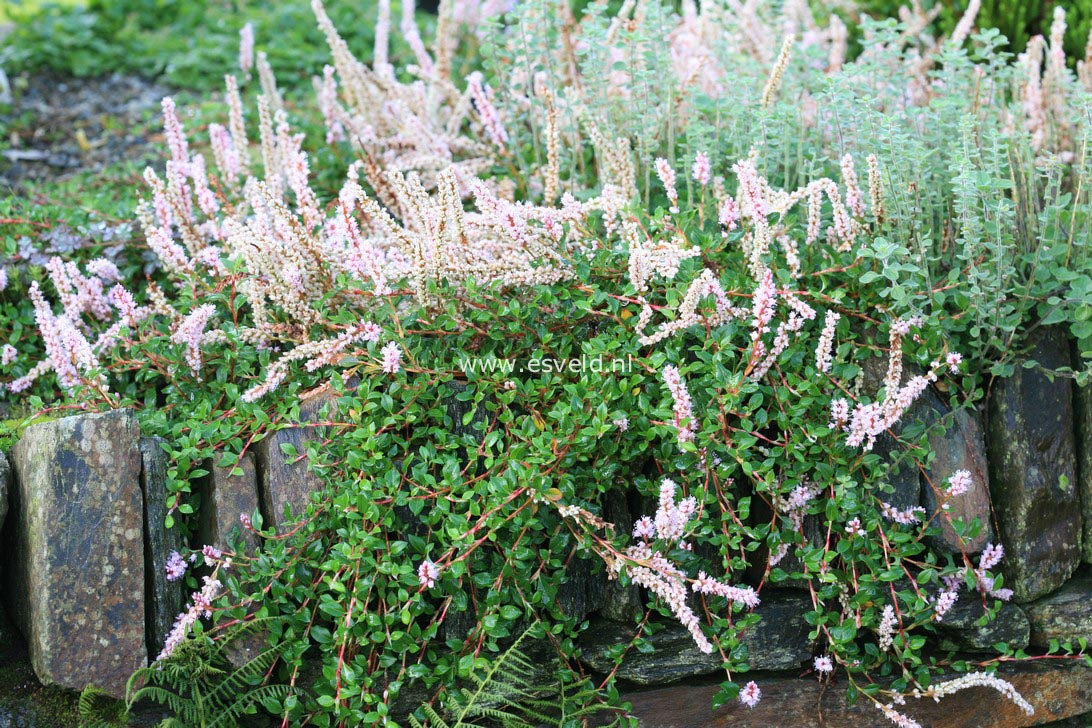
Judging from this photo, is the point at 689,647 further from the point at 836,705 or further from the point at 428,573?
the point at 428,573

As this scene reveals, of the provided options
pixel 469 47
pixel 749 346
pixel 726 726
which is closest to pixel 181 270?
pixel 749 346

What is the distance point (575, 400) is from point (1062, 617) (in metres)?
1.54

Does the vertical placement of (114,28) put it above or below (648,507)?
above

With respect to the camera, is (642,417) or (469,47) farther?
(469,47)

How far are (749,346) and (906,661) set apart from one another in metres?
0.97

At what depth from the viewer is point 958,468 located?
2.77 metres

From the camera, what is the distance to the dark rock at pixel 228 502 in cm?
259

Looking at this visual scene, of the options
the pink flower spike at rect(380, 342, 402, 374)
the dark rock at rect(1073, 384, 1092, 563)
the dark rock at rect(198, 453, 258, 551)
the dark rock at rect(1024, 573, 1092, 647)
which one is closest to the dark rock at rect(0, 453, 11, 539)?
the dark rock at rect(198, 453, 258, 551)

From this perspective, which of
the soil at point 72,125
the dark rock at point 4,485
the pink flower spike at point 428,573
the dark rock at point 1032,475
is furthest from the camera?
the soil at point 72,125

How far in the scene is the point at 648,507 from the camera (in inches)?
106

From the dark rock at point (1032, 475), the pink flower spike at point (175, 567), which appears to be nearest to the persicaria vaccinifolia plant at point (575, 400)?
the pink flower spike at point (175, 567)

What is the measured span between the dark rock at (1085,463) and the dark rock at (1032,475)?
64mm

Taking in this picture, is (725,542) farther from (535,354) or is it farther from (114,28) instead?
(114,28)

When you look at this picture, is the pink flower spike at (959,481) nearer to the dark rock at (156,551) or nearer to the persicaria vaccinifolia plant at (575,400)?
the persicaria vaccinifolia plant at (575,400)
